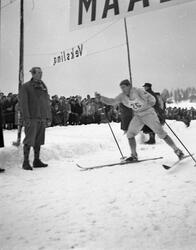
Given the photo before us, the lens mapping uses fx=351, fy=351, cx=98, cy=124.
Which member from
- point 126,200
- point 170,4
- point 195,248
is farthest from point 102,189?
point 170,4

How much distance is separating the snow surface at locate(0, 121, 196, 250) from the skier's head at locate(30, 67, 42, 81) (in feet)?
5.35

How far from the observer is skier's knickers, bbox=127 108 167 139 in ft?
22.2

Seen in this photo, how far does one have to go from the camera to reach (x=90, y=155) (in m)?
8.55

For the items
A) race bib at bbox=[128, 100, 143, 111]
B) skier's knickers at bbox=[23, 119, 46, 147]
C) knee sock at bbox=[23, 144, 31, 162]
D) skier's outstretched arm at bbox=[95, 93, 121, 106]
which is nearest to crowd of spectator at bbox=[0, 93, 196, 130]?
skier's knickers at bbox=[23, 119, 46, 147]

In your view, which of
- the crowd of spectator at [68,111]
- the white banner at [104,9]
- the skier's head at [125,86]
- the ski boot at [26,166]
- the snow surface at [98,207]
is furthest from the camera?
the crowd of spectator at [68,111]

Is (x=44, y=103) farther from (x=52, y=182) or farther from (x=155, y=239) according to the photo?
(x=155, y=239)

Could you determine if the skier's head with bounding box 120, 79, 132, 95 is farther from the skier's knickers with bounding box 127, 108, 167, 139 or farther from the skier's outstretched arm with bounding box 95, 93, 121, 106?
the skier's knickers with bounding box 127, 108, 167, 139

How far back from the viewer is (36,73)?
6.69 metres

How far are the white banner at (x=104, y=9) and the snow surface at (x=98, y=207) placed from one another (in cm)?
222

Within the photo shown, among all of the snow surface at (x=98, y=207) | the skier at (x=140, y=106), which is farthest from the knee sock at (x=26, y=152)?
the skier at (x=140, y=106)

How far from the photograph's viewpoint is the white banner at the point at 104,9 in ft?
13.7

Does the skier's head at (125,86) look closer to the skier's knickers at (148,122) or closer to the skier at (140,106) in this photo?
the skier at (140,106)

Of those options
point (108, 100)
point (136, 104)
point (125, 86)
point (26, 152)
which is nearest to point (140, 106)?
point (136, 104)

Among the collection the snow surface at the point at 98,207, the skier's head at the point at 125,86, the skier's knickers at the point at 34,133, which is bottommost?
the snow surface at the point at 98,207
